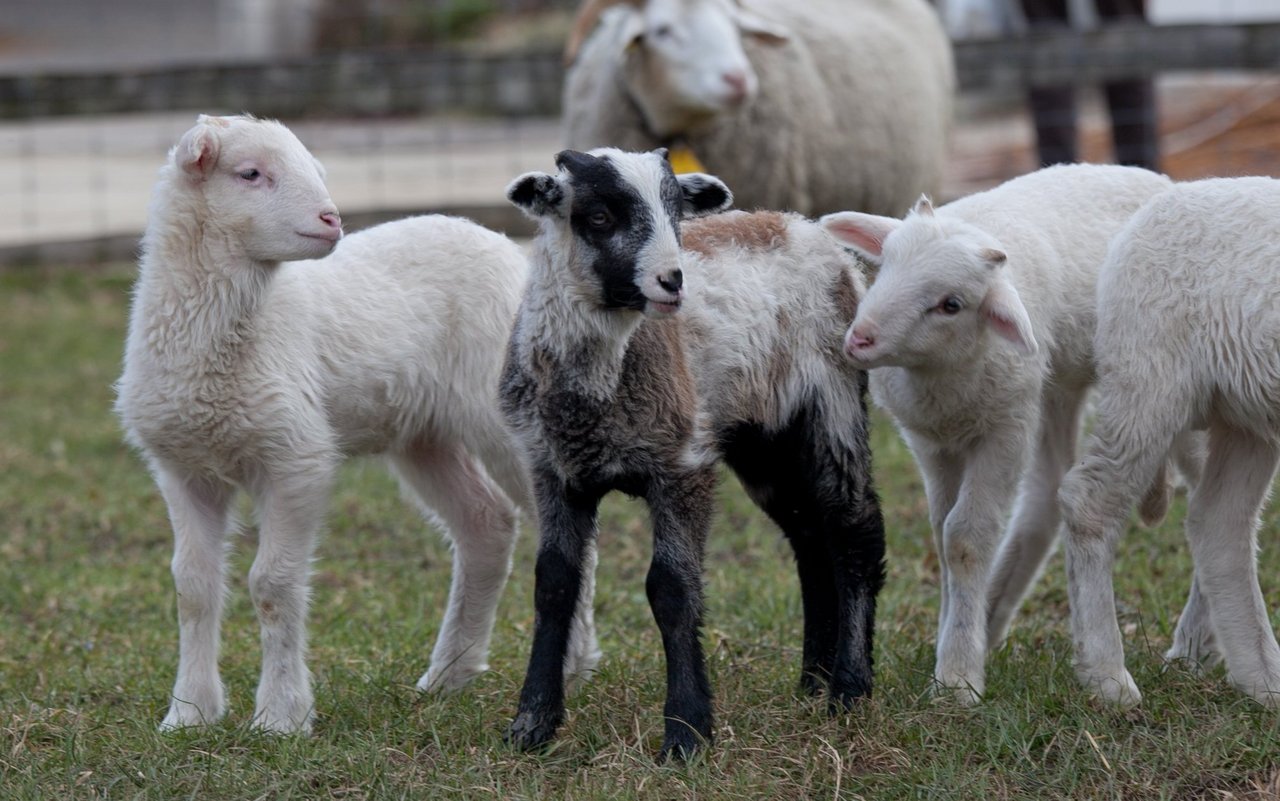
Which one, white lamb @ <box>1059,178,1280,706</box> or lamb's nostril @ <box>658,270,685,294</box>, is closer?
lamb's nostril @ <box>658,270,685,294</box>

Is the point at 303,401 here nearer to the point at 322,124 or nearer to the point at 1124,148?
the point at 1124,148

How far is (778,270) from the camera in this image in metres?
4.18

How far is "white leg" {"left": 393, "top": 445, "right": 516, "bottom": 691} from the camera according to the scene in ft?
15.2

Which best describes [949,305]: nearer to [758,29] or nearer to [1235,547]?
[1235,547]

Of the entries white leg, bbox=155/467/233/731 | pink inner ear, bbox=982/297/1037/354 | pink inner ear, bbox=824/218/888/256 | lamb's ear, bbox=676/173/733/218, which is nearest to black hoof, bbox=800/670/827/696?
pink inner ear, bbox=982/297/1037/354

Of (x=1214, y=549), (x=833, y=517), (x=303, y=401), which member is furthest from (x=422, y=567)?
(x=1214, y=549)

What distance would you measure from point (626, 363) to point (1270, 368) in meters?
1.48

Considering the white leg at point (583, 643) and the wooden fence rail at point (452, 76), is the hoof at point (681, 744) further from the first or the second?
the wooden fence rail at point (452, 76)

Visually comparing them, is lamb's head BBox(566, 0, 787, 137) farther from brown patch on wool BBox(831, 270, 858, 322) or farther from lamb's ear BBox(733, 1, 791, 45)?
brown patch on wool BBox(831, 270, 858, 322)

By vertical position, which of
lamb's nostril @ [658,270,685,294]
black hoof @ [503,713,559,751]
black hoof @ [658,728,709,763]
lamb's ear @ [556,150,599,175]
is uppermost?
lamb's ear @ [556,150,599,175]

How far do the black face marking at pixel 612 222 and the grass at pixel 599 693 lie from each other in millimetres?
1060

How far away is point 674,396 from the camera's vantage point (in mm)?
3828

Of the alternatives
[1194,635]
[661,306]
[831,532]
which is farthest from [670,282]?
[1194,635]

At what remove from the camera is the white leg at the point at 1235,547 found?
4016 millimetres
